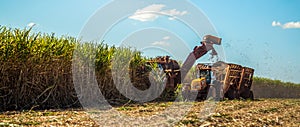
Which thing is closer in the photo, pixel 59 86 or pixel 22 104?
pixel 22 104

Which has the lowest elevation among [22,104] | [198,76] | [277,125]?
[277,125]

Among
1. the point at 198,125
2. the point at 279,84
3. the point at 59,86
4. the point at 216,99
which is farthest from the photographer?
the point at 279,84

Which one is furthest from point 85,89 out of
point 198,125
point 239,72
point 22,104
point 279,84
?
point 279,84

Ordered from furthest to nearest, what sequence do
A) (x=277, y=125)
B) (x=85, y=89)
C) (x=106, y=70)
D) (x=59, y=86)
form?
(x=106, y=70), (x=85, y=89), (x=59, y=86), (x=277, y=125)

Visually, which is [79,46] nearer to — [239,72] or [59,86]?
[59,86]

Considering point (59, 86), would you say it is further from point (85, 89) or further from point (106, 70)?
point (106, 70)

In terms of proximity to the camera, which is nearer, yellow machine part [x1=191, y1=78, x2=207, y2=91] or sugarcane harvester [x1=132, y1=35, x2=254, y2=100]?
yellow machine part [x1=191, y1=78, x2=207, y2=91]

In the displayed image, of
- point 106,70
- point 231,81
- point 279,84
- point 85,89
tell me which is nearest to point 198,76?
point 231,81

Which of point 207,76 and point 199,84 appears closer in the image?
point 199,84

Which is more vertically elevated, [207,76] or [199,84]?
[207,76]

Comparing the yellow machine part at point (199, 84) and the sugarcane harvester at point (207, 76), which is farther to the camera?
the sugarcane harvester at point (207, 76)

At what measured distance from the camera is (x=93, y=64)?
9656 millimetres

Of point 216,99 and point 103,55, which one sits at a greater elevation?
point 103,55

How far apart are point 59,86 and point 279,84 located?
81.1 ft
